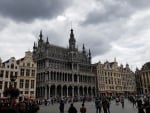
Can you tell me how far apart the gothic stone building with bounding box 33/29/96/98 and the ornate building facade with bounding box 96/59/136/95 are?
4.03 meters

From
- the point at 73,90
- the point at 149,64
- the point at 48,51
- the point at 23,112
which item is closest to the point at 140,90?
the point at 149,64

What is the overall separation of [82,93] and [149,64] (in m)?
47.8

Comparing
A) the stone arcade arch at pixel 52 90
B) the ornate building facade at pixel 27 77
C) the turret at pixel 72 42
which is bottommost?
the stone arcade arch at pixel 52 90

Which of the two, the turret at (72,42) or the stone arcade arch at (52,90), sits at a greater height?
the turret at (72,42)

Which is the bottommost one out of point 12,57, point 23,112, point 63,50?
point 23,112

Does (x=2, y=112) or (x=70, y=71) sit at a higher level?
(x=70, y=71)

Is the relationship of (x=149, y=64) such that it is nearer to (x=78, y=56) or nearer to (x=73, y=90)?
(x=78, y=56)

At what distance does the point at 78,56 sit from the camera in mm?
81500

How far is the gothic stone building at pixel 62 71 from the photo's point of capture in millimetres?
68062

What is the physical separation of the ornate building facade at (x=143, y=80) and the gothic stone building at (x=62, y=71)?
35.8m

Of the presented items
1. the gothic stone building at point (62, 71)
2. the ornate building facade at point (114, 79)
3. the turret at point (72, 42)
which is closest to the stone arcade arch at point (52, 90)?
the gothic stone building at point (62, 71)

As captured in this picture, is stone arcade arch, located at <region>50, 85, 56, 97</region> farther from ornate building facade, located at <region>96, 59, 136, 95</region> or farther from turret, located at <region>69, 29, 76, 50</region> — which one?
ornate building facade, located at <region>96, 59, 136, 95</region>

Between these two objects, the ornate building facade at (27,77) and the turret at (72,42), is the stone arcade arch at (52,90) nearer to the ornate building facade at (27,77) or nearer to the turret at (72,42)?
the ornate building facade at (27,77)

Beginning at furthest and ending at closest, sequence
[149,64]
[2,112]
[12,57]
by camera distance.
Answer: [149,64]
[12,57]
[2,112]
